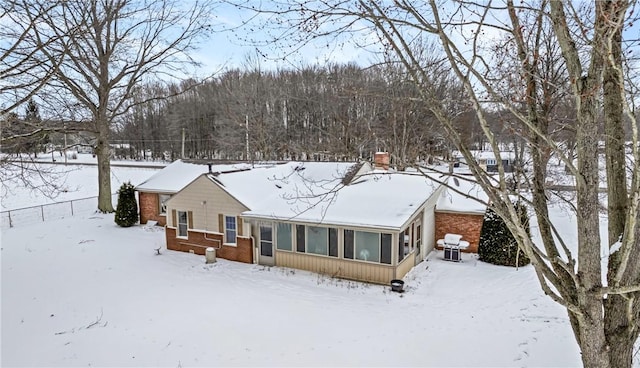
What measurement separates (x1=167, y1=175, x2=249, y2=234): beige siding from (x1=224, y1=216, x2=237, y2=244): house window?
0.21m

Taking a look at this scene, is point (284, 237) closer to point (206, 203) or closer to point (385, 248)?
point (206, 203)

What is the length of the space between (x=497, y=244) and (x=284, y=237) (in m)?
7.05

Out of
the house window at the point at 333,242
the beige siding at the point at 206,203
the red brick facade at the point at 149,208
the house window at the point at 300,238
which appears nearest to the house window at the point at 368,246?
the house window at the point at 333,242

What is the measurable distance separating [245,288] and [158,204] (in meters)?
9.75

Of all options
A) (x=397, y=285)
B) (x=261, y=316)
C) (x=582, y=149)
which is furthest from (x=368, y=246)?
(x=582, y=149)

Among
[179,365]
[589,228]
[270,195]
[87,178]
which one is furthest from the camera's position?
[87,178]

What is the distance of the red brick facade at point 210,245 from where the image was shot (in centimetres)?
1339

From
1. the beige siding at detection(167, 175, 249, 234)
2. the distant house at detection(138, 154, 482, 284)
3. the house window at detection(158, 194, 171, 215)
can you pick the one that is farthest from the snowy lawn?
the house window at detection(158, 194, 171, 215)

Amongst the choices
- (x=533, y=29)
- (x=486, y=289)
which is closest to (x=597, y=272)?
(x=533, y=29)

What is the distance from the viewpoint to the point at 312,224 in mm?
12180

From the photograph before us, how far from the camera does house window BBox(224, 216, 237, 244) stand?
13.7 m

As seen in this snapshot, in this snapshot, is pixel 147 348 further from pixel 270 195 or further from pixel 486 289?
pixel 486 289

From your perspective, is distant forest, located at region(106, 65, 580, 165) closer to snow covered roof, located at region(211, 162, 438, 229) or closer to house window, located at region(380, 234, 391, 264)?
snow covered roof, located at region(211, 162, 438, 229)

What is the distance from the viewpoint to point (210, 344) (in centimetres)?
795
